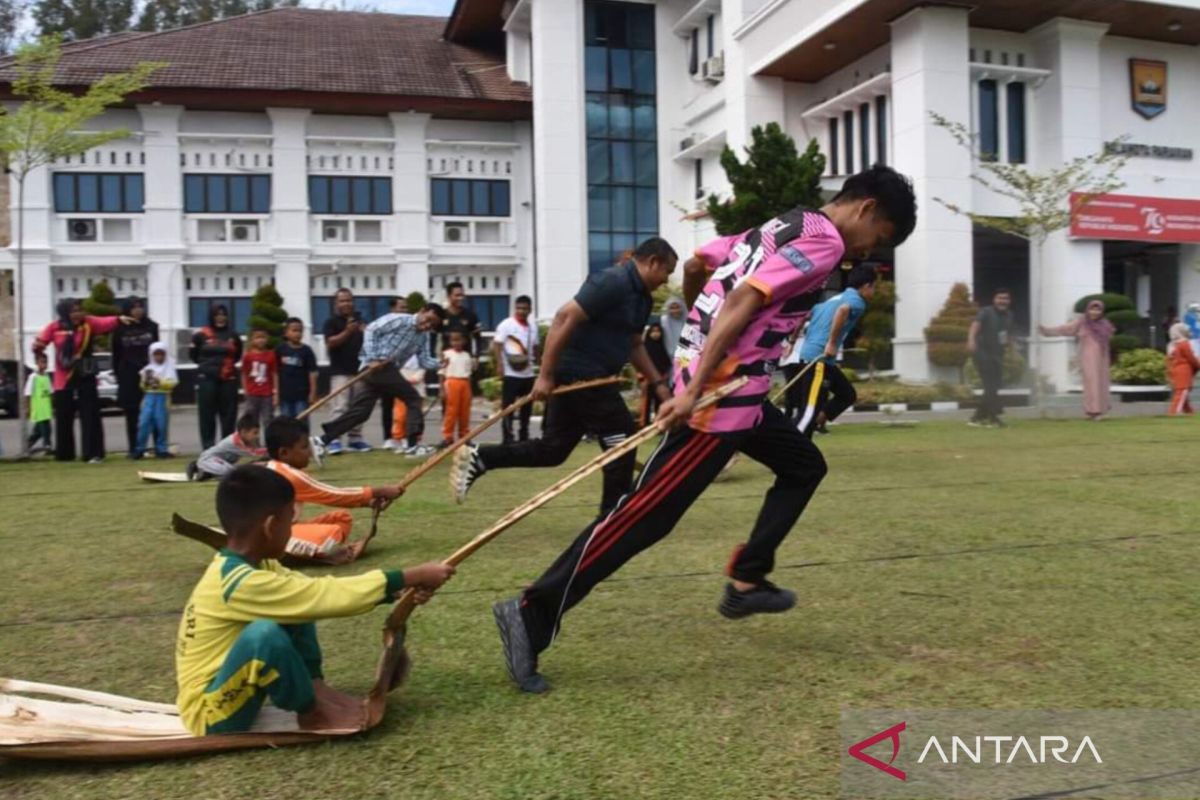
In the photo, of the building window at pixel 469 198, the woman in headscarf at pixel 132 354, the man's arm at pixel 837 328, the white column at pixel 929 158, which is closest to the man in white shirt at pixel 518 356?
the man's arm at pixel 837 328

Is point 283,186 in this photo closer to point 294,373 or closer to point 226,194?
point 226,194

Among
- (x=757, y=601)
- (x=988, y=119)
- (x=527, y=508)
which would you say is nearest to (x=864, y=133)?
(x=988, y=119)

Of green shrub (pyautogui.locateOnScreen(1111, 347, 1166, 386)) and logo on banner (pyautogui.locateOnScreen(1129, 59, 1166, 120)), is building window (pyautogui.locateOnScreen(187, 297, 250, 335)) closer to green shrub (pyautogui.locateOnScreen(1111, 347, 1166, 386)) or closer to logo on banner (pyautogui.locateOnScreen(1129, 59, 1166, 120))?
green shrub (pyautogui.locateOnScreen(1111, 347, 1166, 386))

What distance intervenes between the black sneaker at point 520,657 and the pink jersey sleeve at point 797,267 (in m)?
1.34

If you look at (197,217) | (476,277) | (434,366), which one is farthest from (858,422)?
(197,217)

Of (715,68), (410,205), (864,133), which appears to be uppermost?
(715,68)

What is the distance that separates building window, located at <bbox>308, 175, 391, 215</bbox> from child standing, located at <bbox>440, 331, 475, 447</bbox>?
19.0 m

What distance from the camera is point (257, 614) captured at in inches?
112

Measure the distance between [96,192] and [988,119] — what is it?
2312cm

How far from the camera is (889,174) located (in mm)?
3652

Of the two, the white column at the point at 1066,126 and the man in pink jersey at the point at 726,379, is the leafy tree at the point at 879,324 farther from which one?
the man in pink jersey at the point at 726,379

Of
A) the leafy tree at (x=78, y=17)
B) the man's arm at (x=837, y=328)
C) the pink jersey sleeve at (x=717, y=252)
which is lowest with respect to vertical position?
the man's arm at (x=837, y=328)

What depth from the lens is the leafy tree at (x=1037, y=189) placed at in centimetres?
1805

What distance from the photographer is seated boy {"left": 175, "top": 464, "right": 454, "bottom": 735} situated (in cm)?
282
